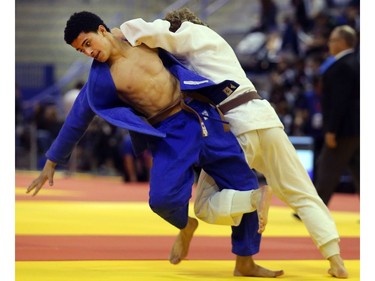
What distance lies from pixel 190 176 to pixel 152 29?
2.66 feet

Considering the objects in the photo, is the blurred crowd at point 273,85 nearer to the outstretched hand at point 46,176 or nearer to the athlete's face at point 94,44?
the outstretched hand at point 46,176

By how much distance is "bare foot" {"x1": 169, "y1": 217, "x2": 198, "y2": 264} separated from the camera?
5734 millimetres

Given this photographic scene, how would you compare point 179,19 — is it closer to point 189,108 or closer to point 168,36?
point 168,36

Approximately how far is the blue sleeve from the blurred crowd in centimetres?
1020

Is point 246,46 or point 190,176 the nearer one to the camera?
point 190,176

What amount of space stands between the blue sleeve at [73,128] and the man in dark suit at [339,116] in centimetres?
415

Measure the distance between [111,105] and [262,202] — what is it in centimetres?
100

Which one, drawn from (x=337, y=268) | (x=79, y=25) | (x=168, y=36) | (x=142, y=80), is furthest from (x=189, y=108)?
(x=337, y=268)

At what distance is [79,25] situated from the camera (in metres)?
5.14

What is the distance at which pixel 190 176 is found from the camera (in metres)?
5.19

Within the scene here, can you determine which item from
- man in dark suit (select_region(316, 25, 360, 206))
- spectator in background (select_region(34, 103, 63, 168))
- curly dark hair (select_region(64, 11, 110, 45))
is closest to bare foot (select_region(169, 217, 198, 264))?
curly dark hair (select_region(64, 11, 110, 45))

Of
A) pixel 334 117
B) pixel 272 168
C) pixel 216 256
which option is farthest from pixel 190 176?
pixel 334 117
